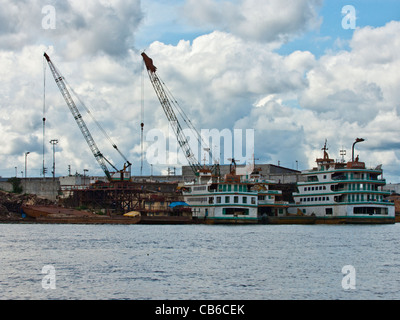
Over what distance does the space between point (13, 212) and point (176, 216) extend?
39.8 m

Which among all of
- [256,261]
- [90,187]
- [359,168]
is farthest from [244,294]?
[90,187]

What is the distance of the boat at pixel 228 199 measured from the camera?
121000mm

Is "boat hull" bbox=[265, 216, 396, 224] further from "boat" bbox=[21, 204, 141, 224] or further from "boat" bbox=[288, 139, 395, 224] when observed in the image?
"boat" bbox=[21, 204, 141, 224]

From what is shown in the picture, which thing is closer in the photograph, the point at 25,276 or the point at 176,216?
the point at 25,276

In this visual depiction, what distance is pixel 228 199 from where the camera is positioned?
4771 inches

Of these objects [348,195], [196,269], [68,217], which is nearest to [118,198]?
[68,217]

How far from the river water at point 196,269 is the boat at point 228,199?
49.0m

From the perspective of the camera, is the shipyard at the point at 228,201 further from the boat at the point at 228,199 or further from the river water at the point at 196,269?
the river water at the point at 196,269

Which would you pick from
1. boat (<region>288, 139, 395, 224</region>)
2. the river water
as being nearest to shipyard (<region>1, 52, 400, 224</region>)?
boat (<region>288, 139, 395, 224</region>)

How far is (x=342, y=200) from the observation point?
123438 mm

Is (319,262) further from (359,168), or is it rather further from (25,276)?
(359,168)

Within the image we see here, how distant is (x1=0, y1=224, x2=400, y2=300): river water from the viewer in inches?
1496

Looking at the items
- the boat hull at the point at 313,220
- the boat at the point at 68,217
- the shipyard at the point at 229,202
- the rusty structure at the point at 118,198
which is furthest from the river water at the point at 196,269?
the rusty structure at the point at 118,198

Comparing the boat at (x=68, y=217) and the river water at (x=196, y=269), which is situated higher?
the boat at (x=68, y=217)
